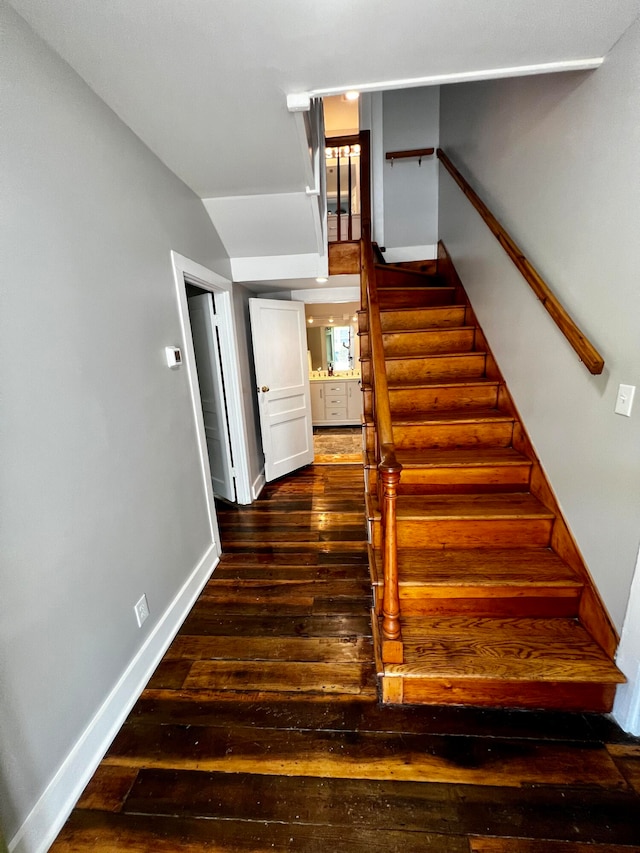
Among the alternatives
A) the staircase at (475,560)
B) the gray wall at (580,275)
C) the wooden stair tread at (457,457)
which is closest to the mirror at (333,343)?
the staircase at (475,560)

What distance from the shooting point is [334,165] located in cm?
547

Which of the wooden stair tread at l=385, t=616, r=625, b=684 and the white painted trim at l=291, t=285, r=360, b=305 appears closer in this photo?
the wooden stair tread at l=385, t=616, r=625, b=684

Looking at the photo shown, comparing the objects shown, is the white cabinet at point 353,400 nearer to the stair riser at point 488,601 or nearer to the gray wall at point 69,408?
the gray wall at point 69,408

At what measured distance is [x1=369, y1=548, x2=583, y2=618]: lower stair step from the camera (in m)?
1.50

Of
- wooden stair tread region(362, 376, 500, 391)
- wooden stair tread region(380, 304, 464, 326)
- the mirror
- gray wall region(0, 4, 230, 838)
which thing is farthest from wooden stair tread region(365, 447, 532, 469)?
the mirror

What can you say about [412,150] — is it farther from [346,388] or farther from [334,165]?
[346,388]

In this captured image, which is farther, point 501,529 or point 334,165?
point 334,165

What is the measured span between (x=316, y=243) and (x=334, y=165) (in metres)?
3.91

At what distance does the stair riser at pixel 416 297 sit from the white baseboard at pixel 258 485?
205 centimetres

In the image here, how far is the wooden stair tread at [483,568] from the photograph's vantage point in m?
1.50

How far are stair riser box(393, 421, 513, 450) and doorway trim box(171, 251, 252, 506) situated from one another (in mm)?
1260

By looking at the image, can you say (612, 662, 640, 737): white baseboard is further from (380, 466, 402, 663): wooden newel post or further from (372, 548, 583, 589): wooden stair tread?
(380, 466, 402, 663): wooden newel post

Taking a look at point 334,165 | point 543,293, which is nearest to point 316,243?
point 543,293

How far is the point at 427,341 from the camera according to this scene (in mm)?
2590
